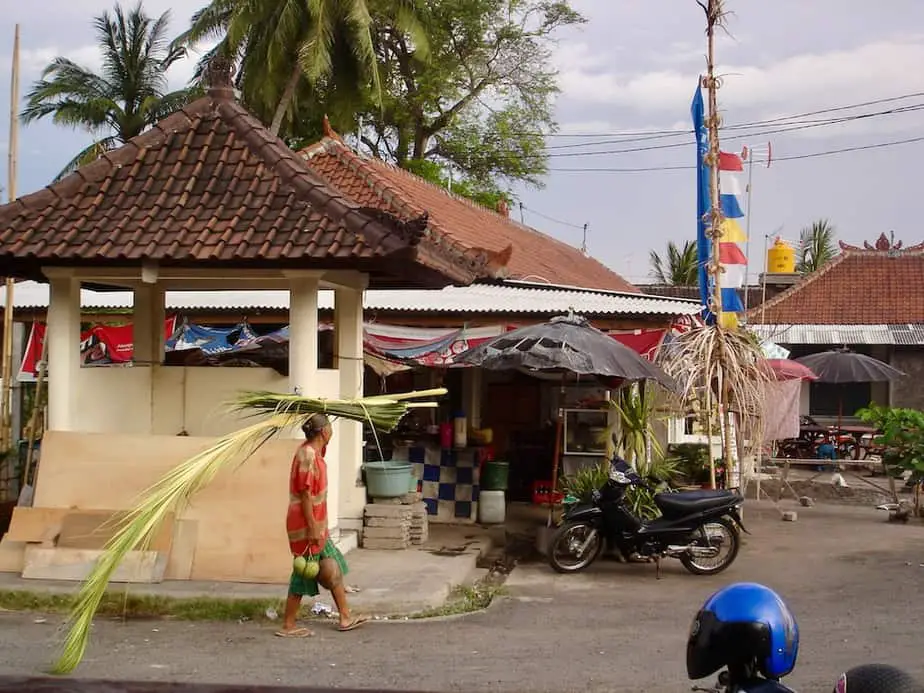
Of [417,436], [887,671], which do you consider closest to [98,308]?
[417,436]

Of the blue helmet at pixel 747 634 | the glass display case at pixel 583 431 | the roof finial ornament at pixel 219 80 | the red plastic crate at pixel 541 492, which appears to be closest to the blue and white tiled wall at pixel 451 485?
the glass display case at pixel 583 431

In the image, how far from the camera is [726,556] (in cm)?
979

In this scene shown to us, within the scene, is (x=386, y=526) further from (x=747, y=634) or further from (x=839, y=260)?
(x=839, y=260)

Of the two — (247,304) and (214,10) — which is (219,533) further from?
(214,10)

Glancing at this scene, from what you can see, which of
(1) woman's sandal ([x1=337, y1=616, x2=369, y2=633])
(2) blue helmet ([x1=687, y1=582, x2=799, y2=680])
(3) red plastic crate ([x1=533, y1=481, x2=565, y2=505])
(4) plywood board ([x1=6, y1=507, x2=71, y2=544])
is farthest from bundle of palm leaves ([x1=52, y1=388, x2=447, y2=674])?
(3) red plastic crate ([x1=533, y1=481, x2=565, y2=505])

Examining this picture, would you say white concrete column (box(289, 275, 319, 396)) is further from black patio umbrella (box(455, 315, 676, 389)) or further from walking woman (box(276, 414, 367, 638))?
black patio umbrella (box(455, 315, 676, 389))

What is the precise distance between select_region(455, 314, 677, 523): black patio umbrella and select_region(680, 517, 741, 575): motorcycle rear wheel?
1.65 meters

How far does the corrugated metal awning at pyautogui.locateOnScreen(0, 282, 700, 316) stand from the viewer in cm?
1410

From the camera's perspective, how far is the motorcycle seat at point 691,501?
9.63 meters

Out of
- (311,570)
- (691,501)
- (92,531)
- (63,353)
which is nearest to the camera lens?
(311,570)

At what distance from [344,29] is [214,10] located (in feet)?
11.6

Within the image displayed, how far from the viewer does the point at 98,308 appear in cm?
1675

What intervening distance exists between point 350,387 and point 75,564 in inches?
126

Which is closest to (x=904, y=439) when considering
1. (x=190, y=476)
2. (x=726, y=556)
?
(x=726, y=556)
